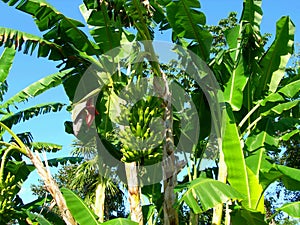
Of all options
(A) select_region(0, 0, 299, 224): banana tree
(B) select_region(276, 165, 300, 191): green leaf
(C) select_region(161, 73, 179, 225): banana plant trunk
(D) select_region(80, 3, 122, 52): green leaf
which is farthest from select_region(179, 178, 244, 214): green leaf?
(D) select_region(80, 3, 122, 52): green leaf

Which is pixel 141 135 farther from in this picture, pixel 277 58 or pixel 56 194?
pixel 277 58

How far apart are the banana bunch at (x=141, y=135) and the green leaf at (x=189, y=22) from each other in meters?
1.15

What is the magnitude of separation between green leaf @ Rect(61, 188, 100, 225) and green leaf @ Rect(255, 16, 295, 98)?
2.62 m

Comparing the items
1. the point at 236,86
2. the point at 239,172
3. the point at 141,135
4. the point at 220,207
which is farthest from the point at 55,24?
the point at 220,207

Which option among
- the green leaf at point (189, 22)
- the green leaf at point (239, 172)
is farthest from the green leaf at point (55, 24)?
the green leaf at point (239, 172)

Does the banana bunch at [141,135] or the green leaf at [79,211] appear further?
the green leaf at [79,211]

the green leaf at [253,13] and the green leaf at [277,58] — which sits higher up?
the green leaf at [253,13]

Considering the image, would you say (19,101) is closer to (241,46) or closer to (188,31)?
(188,31)

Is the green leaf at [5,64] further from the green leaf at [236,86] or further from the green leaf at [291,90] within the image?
the green leaf at [291,90]

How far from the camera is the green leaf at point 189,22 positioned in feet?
13.8

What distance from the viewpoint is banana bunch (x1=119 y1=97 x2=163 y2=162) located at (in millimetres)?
3449

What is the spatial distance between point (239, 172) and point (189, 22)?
1.66 m

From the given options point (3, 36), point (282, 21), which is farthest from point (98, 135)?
point (282, 21)

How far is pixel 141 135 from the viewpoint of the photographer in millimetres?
3447
